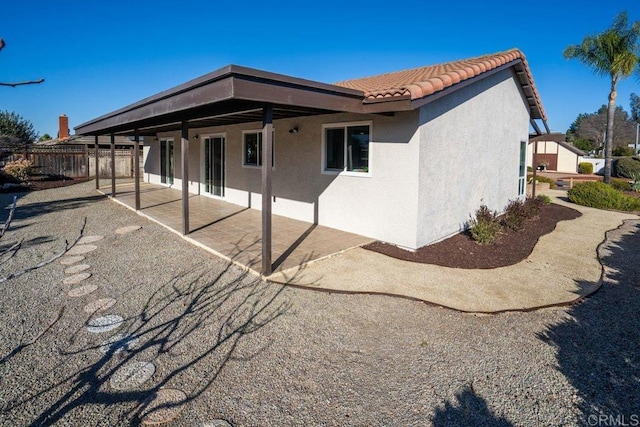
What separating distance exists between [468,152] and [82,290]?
8624 millimetres

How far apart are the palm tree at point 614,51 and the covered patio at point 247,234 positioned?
18556 millimetres

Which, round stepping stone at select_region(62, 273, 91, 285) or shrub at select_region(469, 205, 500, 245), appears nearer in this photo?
round stepping stone at select_region(62, 273, 91, 285)

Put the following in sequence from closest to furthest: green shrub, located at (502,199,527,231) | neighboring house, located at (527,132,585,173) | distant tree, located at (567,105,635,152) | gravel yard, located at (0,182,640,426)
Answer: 1. gravel yard, located at (0,182,640,426)
2. green shrub, located at (502,199,527,231)
3. neighboring house, located at (527,132,585,173)
4. distant tree, located at (567,105,635,152)

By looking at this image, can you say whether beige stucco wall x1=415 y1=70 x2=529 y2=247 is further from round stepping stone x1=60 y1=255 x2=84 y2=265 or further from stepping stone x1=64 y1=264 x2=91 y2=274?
round stepping stone x1=60 y1=255 x2=84 y2=265

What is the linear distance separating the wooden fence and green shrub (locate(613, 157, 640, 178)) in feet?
131

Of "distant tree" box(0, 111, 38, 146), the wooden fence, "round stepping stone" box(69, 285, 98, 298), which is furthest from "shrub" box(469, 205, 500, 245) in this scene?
"distant tree" box(0, 111, 38, 146)

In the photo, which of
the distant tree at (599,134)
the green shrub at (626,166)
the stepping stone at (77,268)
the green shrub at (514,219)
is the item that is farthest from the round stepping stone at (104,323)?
the distant tree at (599,134)

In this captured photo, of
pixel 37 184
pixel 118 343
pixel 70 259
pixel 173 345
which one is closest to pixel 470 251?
pixel 173 345

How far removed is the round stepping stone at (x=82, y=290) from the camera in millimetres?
5582

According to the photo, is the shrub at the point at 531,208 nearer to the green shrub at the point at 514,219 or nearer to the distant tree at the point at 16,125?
the green shrub at the point at 514,219

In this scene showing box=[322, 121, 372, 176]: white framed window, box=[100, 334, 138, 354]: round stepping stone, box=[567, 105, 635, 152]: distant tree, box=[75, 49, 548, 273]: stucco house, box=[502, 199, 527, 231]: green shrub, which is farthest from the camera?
box=[567, 105, 635, 152]: distant tree

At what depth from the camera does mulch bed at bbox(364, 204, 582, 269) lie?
759 centimetres

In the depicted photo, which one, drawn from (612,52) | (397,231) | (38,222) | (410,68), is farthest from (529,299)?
(612,52)

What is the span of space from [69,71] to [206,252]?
40.8 ft
